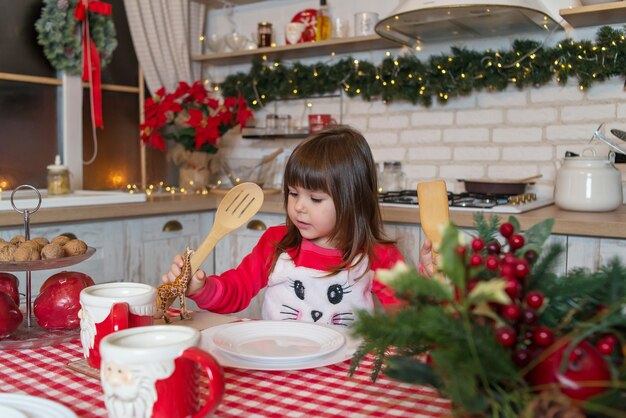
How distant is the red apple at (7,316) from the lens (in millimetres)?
983

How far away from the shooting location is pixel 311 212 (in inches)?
59.1

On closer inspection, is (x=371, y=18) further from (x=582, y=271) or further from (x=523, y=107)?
(x=582, y=271)

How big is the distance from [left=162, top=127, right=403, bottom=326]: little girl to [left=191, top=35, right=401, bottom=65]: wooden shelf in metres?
1.15

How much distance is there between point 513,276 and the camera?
2.04 ft

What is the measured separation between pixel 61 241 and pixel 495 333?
778 mm

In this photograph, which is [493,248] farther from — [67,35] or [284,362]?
[67,35]

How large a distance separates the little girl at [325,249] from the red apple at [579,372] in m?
0.86

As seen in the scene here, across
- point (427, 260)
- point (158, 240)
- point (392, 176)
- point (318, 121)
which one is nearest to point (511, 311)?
point (427, 260)

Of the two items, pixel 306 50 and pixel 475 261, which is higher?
pixel 306 50

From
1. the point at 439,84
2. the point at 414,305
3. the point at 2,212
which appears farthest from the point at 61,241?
the point at 439,84

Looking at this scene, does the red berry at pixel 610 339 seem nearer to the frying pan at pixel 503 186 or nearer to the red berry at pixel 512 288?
the red berry at pixel 512 288

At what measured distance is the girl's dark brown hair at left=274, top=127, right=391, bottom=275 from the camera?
151 cm

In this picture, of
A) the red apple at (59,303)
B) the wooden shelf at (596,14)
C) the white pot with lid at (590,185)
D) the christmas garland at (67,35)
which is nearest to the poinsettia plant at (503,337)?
the red apple at (59,303)

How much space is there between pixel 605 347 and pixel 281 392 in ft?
1.29
